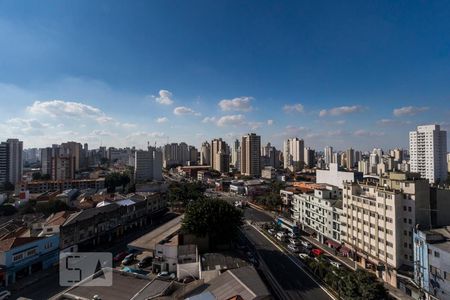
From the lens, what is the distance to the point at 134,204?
3503 centimetres

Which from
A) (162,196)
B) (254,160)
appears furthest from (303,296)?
(254,160)

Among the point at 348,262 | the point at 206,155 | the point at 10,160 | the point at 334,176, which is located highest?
the point at 206,155

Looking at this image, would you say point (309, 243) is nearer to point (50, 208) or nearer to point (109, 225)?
point (109, 225)

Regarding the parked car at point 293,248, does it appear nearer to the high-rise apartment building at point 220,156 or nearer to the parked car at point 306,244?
the parked car at point 306,244

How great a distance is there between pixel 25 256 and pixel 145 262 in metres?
8.84

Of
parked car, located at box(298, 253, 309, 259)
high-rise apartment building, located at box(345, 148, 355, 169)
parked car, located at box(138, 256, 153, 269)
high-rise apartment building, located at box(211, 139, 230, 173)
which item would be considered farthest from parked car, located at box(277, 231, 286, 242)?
high-rise apartment building, located at box(345, 148, 355, 169)

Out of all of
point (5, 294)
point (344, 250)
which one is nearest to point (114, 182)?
point (5, 294)

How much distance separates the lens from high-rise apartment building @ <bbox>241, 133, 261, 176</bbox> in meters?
83.5

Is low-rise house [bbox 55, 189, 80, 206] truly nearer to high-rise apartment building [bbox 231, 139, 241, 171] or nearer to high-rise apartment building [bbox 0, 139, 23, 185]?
high-rise apartment building [bbox 0, 139, 23, 185]

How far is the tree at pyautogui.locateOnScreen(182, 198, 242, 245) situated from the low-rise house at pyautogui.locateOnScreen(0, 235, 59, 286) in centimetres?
1116

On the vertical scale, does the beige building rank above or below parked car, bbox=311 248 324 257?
above

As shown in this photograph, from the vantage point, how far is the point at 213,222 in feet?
79.0

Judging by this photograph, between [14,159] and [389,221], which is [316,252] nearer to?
[389,221]

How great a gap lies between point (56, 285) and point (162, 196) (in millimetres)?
22616
